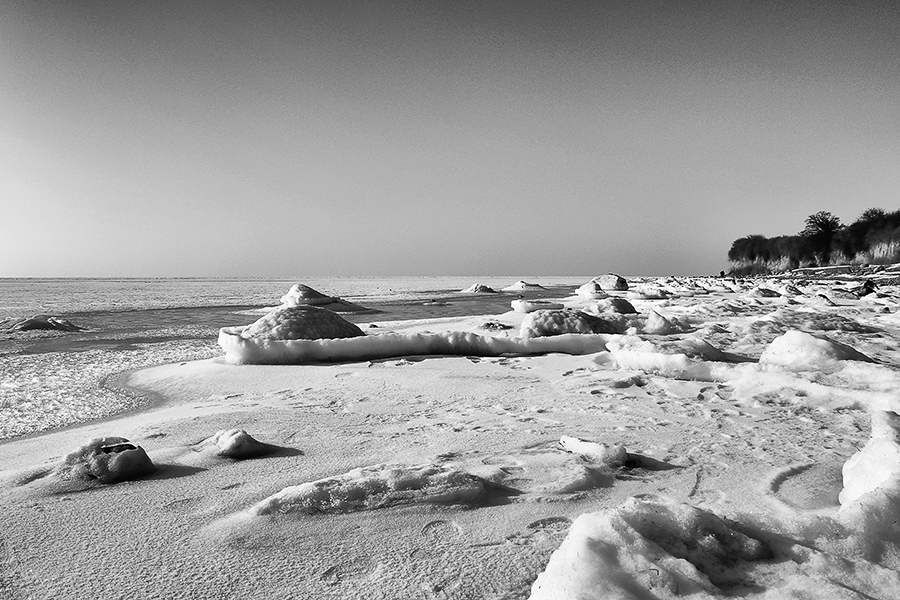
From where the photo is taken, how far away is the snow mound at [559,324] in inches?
183

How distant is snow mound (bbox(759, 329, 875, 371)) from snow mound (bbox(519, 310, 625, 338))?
64.7 inches

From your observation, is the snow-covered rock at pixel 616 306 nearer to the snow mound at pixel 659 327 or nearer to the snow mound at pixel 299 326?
the snow mound at pixel 659 327

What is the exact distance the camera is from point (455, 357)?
13.1 ft

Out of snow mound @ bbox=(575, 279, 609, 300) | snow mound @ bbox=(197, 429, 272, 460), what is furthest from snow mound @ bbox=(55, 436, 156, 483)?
snow mound @ bbox=(575, 279, 609, 300)

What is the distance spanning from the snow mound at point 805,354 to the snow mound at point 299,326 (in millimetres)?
3309

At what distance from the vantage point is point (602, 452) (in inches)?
64.0

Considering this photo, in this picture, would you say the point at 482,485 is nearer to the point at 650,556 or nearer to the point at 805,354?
the point at 650,556

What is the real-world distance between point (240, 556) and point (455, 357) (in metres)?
2.95

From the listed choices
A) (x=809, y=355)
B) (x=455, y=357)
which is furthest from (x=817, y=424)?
(x=455, y=357)

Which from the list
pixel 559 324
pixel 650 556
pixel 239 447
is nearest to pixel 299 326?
pixel 559 324

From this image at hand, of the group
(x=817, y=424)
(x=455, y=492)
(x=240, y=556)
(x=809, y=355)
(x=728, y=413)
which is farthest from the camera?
(x=809, y=355)

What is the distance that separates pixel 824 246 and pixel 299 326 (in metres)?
55.3

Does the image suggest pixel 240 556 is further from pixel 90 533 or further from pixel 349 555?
pixel 90 533

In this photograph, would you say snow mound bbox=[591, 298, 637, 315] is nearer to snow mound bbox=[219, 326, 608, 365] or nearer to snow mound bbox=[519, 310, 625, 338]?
snow mound bbox=[519, 310, 625, 338]
